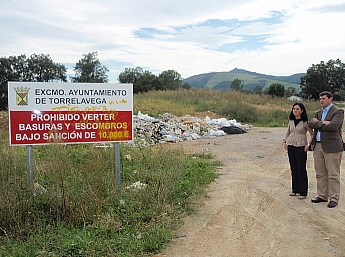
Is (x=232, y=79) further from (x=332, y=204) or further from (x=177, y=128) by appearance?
(x=332, y=204)

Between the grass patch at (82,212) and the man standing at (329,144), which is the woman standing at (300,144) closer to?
the man standing at (329,144)

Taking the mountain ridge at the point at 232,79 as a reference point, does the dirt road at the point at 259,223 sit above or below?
below

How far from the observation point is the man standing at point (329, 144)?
5141 mm

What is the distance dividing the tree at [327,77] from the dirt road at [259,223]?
48310 millimetres

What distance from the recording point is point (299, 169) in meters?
5.77

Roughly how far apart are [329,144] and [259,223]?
1791 mm

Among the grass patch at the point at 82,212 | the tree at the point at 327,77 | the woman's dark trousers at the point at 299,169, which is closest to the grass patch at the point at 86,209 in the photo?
the grass patch at the point at 82,212

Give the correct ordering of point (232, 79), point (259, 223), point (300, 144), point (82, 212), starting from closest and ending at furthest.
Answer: point (82, 212)
point (259, 223)
point (300, 144)
point (232, 79)

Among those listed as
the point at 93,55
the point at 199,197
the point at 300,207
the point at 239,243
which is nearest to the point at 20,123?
the point at 199,197

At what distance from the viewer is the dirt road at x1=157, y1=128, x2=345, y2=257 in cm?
377

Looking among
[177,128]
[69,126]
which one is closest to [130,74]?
[177,128]

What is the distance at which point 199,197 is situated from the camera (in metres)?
5.67

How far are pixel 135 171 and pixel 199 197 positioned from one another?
160 cm

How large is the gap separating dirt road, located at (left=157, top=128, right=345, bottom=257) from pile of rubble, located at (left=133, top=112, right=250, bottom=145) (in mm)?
6204
